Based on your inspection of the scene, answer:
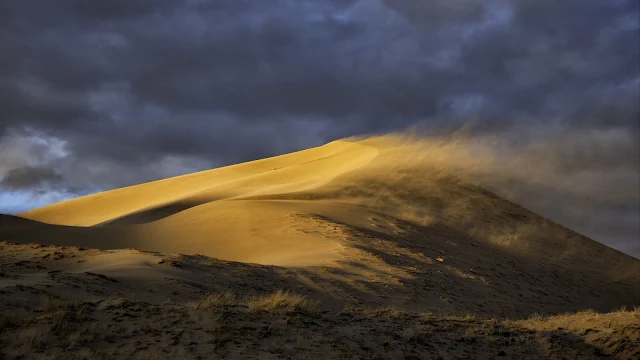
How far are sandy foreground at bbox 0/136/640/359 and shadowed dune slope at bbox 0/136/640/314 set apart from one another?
11 centimetres

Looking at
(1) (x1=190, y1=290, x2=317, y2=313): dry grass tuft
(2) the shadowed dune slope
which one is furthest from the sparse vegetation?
(2) the shadowed dune slope

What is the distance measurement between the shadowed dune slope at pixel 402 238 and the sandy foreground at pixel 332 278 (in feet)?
0.35

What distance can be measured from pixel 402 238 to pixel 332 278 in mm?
8582

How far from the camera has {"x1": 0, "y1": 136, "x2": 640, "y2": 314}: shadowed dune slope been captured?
2142 centimetres

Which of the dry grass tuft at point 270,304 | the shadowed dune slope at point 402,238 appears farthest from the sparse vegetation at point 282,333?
the shadowed dune slope at point 402,238

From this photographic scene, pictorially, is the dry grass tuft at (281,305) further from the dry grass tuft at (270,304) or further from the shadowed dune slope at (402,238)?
the shadowed dune slope at (402,238)

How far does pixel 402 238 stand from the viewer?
1047 inches

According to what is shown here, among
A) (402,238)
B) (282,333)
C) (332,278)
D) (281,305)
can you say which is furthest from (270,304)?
(402,238)

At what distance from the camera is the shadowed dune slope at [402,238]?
70.3 ft

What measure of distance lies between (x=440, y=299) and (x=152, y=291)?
9.15 meters

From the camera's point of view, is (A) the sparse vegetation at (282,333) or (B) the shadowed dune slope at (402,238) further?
(B) the shadowed dune slope at (402,238)

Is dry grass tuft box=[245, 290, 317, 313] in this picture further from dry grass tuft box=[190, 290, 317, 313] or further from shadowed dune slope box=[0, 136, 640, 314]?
shadowed dune slope box=[0, 136, 640, 314]

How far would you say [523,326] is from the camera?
484 inches

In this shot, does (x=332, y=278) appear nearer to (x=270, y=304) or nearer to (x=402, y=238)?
(x=270, y=304)
